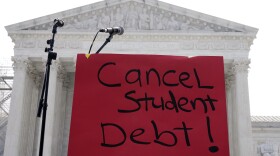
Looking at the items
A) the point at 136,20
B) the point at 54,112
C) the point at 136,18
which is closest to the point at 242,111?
the point at 136,20

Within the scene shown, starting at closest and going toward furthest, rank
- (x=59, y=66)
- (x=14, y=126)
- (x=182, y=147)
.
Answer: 1. (x=182, y=147)
2. (x=14, y=126)
3. (x=59, y=66)

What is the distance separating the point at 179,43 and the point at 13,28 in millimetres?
14257

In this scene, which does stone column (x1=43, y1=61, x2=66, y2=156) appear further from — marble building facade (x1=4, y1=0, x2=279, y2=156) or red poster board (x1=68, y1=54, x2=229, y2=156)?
red poster board (x1=68, y1=54, x2=229, y2=156)

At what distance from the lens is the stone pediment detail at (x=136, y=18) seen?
3409 centimetres

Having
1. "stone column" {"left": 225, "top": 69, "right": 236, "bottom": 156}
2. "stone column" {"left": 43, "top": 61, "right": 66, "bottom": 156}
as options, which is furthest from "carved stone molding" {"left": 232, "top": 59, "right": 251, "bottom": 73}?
"stone column" {"left": 43, "top": 61, "right": 66, "bottom": 156}

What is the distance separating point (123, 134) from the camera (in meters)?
7.66

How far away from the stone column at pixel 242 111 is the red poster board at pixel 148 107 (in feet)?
80.4

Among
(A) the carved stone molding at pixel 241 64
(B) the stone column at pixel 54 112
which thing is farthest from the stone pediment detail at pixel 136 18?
(B) the stone column at pixel 54 112

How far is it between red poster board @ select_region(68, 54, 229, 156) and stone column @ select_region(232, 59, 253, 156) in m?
24.5

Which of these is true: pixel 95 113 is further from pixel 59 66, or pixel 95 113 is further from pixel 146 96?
pixel 59 66

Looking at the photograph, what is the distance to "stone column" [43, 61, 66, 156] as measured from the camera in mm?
31875

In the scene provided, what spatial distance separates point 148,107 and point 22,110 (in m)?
27.8

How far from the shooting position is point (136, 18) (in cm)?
3459

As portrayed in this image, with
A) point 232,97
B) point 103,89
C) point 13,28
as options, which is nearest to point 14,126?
point 13,28
